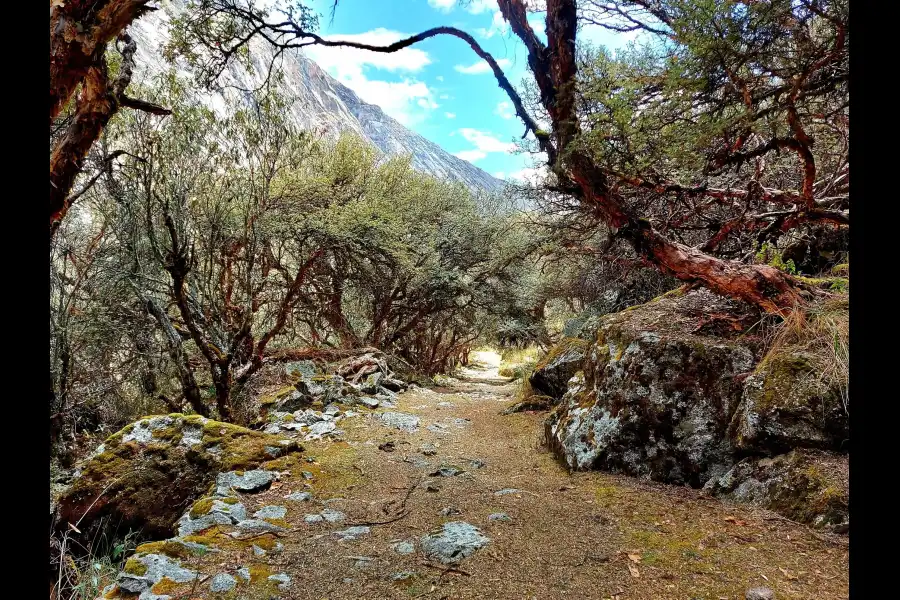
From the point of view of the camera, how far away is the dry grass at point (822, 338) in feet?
9.92

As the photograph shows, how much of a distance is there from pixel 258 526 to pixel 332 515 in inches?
21.0

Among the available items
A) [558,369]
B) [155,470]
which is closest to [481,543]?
[155,470]

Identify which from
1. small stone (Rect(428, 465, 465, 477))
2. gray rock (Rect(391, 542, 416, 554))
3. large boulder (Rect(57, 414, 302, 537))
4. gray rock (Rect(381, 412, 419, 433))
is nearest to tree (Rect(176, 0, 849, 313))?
small stone (Rect(428, 465, 465, 477))

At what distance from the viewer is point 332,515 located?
332 centimetres

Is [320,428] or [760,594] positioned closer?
[760,594]

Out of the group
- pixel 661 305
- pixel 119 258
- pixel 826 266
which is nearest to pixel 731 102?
pixel 661 305

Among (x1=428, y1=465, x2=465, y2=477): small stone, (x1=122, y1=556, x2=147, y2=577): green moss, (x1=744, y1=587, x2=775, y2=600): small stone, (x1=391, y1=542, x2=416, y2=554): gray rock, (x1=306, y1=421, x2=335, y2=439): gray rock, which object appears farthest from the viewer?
(x1=306, y1=421, x2=335, y2=439): gray rock

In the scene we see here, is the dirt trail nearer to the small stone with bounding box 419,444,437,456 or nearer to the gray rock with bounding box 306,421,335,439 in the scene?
the small stone with bounding box 419,444,437,456

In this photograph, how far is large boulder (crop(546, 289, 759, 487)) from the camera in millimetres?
3533

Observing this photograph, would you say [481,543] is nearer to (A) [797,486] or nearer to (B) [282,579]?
(B) [282,579]

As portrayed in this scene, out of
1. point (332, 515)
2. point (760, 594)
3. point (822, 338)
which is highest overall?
point (822, 338)

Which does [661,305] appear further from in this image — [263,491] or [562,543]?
[263,491]

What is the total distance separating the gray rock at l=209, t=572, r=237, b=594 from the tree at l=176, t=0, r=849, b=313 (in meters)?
3.55
